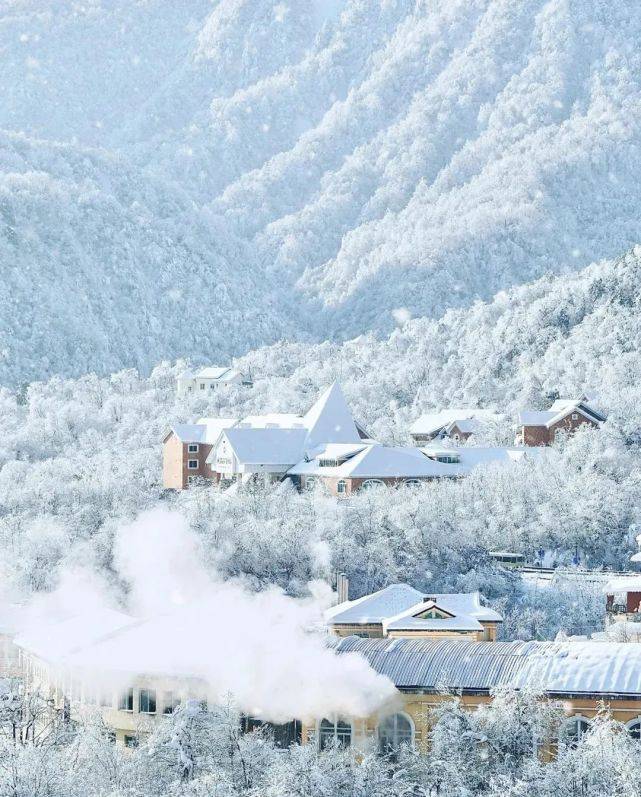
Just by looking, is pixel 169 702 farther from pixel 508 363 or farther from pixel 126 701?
pixel 508 363

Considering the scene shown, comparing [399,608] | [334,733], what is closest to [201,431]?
[399,608]

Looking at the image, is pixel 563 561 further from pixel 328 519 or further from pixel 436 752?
pixel 436 752

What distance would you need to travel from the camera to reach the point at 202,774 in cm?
4559

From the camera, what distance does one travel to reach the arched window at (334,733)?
48.1 meters

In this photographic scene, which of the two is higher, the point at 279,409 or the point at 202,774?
the point at 279,409

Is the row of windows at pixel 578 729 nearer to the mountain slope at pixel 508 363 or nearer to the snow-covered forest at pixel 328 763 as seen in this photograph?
the snow-covered forest at pixel 328 763

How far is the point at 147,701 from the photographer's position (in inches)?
2003

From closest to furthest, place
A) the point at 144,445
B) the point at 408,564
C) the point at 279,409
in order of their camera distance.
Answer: the point at 408,564
the point at 144,445
the point at 279,409

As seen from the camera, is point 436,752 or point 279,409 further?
point 279,409

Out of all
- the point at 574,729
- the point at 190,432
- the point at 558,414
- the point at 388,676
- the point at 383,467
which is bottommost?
the point at 574,729

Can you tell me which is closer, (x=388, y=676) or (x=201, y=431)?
(x=388, y=676)

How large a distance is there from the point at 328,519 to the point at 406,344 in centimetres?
8866

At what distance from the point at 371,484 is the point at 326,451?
20.1 feet

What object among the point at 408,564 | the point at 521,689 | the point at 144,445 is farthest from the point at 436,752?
the point at 144,445
